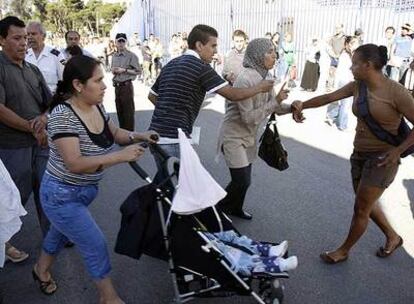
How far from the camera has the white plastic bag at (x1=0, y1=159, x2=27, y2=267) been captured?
2.87 m

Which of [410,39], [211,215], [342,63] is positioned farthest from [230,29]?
[211,215]

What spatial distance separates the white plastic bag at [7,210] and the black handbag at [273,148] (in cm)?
215

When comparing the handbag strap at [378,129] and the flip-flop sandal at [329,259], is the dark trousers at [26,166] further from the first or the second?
the handbag strap at [378,129]

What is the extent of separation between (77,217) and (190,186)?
2.53ft

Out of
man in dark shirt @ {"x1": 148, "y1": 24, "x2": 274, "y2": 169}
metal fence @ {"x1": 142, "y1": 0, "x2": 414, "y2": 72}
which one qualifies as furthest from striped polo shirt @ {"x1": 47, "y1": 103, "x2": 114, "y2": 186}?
metal fence @ {"x1": 142, "y1": 0, "x2": 414, "y2": 72}

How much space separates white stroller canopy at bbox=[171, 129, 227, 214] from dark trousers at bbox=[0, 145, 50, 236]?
1.63 meters

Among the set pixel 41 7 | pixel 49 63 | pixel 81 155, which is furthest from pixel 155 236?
pixel 41 7

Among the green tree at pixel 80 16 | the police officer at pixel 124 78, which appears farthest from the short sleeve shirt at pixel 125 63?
the green tree at pixel 80 16

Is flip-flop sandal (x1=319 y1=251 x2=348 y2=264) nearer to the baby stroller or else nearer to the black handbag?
the black handbag

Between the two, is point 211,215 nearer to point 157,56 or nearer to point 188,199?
point 188,199

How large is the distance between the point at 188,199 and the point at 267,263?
0.67 meters

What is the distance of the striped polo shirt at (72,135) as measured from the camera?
258 centimetres

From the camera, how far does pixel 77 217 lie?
2797 millimetres

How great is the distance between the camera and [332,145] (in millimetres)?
7406
